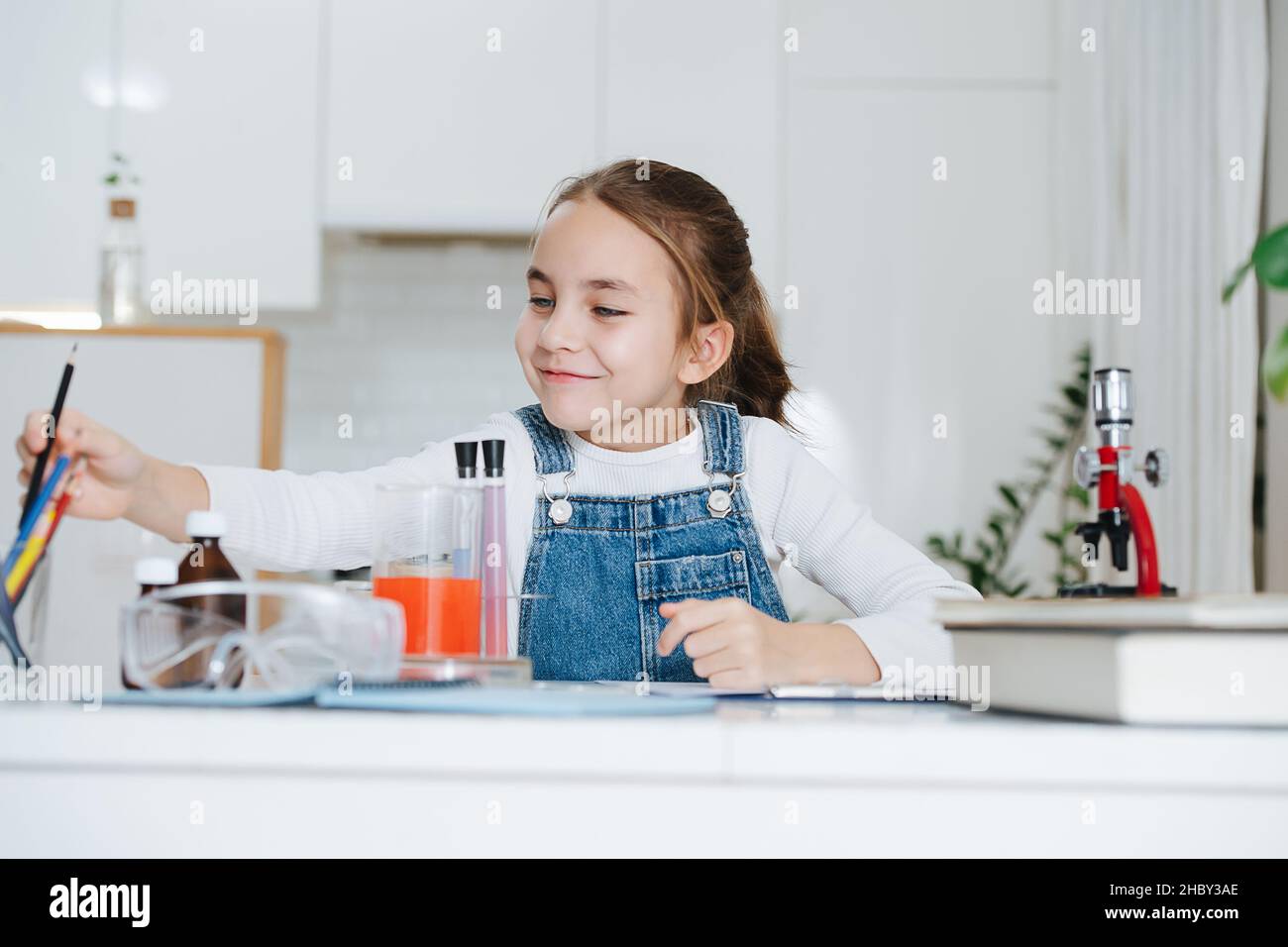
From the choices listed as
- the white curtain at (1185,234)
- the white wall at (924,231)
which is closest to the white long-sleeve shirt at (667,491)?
the white curtain at (1185,234)

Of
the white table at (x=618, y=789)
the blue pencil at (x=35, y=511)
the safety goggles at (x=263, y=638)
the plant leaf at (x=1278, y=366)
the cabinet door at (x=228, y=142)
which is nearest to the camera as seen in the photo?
the white table at (x=618, y=789)

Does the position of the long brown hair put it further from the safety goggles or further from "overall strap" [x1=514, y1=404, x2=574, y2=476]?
the safety goggles

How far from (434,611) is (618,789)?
0.38 meters

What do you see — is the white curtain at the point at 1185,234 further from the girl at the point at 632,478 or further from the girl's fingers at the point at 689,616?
the girl's fingers at the point at 689,616

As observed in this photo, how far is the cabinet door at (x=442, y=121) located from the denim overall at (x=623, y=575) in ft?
5.52

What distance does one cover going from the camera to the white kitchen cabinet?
2846 millimetres

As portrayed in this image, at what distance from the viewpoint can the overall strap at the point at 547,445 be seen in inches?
53.4

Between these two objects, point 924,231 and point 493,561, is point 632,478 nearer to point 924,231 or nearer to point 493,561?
point 493,561

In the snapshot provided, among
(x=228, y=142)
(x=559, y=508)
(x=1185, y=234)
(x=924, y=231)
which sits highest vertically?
(x=228, y=142)

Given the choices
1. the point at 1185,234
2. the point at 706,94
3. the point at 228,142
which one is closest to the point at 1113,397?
the point at 1185,234

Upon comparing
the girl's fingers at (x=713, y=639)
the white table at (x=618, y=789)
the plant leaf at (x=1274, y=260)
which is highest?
the plant leaf at (x=1274, y=260)

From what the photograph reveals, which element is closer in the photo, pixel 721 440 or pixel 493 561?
pixel 493 561

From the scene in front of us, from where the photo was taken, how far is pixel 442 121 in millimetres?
2869

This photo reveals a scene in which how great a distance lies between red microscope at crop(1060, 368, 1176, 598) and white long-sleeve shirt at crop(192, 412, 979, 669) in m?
0.22
